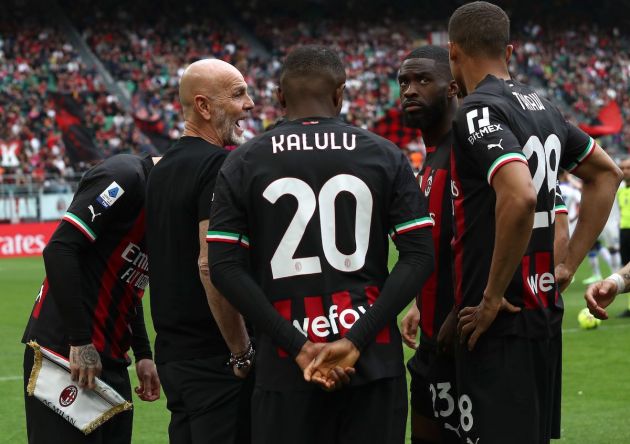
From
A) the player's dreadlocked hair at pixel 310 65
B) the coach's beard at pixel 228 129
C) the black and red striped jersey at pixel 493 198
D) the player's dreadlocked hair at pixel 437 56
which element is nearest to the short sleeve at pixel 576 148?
the black and red striped jersey at pixel 493 198

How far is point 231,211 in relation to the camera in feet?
12.0

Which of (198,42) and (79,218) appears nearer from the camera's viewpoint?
(79,218)

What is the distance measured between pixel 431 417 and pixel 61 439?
1.69m

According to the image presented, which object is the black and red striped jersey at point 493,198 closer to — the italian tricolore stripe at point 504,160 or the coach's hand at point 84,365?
the italian tricolore stripe at point 504,160

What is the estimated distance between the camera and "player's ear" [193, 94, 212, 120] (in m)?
4.33

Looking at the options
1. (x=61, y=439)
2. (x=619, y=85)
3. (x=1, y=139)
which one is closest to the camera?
(x=61, y=439)

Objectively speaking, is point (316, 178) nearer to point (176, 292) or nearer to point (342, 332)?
point (342, 332)

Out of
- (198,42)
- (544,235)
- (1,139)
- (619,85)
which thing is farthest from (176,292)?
(619,85)

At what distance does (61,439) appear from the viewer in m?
4.45

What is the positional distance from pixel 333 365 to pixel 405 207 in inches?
23.0

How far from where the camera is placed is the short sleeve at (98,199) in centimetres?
436

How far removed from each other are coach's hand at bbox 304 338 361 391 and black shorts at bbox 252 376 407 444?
0.36ft

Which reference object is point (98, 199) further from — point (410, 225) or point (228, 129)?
point (410, 225)

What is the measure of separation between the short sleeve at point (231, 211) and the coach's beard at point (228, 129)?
677mm
